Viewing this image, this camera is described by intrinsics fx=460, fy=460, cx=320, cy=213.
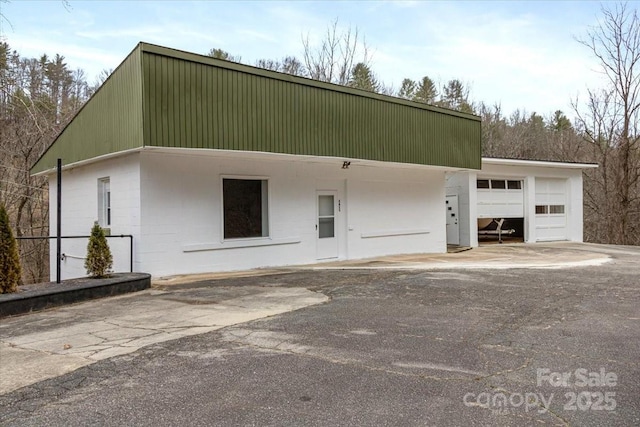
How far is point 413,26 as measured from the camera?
2084 cm

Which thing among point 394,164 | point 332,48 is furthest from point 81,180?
point 332,48

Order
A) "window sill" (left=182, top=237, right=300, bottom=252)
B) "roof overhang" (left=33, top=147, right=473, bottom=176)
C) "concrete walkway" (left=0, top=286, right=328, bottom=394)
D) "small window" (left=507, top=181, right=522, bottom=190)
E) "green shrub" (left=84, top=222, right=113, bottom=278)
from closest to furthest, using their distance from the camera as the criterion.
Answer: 1. "concrete walkway" (left=0, top=286, right=328, bottom=394)
2. "green shrub" (left=84, top=222, right=113, bottom=278)
3. "roof overhang" (left=33, top=147, right=473, bottom=176)
4. "window sill" (left=182, top=237, right=300, bottom=252)
5. "small window" (left=507, top=181, right=522, bottom=190)

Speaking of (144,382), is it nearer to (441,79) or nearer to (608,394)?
(608,394)

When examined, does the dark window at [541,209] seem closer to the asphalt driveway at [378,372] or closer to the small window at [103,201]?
the asphalt driveway at [378,372]

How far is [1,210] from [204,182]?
3.92 meters

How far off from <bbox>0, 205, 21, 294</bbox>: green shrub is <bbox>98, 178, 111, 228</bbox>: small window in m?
3.82

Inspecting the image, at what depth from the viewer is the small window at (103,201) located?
10.9m

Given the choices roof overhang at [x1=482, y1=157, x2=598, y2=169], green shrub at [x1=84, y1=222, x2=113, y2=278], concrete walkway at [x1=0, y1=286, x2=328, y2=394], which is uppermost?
roof overhang at [x1=482, y1=157, x2=598, y2=169]

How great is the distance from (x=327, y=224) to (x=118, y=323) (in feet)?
23.9

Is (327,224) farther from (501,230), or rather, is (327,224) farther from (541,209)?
(541,209)

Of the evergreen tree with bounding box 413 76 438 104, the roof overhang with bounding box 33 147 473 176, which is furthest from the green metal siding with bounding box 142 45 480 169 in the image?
the evergreen tree with bounding box 413 76 438 104

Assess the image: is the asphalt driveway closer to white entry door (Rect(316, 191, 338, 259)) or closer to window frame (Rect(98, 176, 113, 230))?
window frame (Rect(98, 176, 113, 230))

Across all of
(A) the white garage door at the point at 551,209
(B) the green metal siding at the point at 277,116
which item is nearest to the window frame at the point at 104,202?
(B) the green metal siding at the point at 277,116

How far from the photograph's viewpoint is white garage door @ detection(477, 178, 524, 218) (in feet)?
55.2
